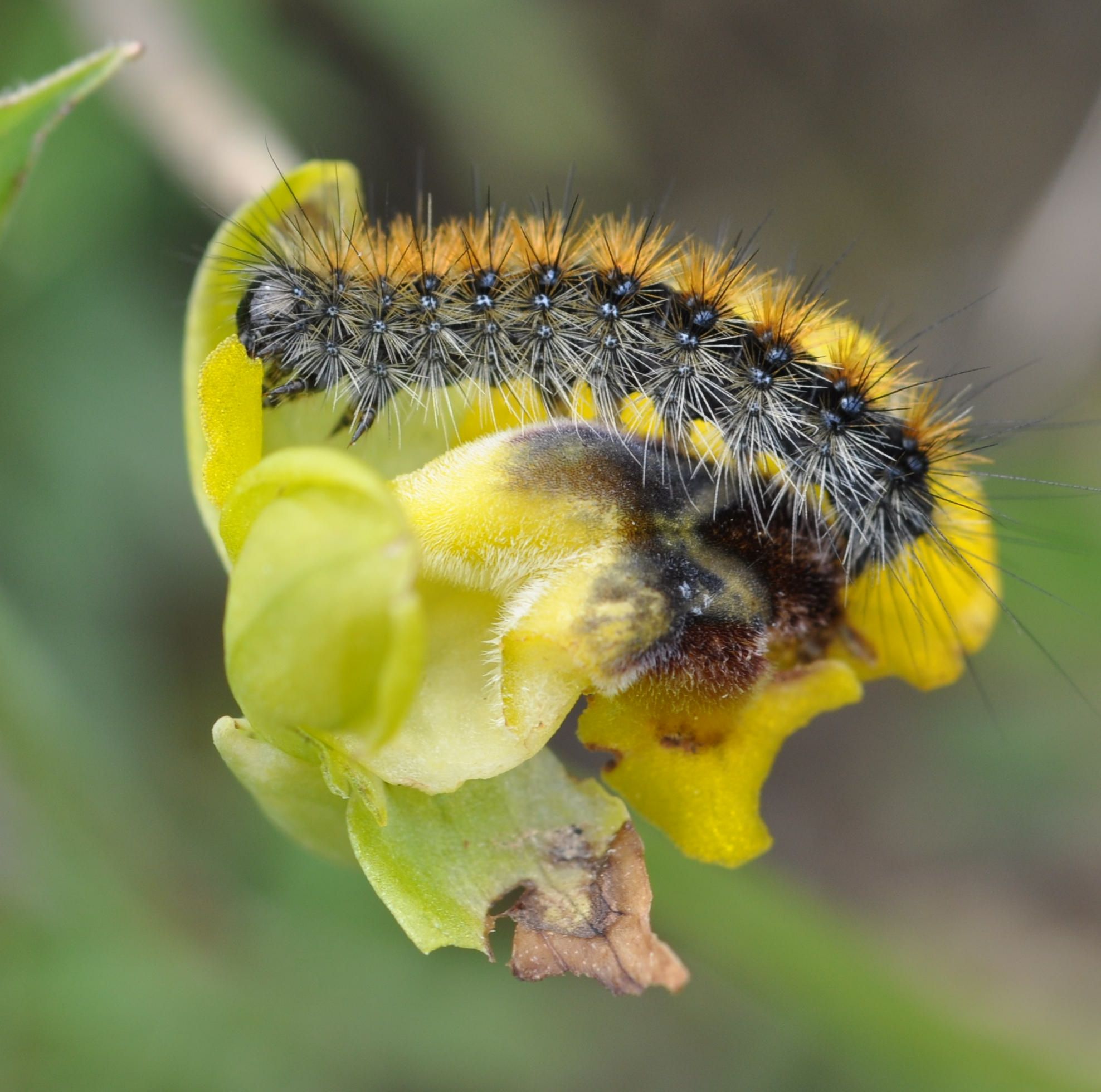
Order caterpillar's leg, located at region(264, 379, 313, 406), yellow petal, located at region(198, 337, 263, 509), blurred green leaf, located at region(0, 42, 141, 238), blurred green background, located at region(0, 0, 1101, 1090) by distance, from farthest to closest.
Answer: blurred green background, located at region(0, 0, 1101, 1090), caterpillar's leg, located at region(264, 379, 313, 406), yellow petal, located at region(198, 337, 263, 509), blurred green leaf, located at region(0, 42, 141, 238)

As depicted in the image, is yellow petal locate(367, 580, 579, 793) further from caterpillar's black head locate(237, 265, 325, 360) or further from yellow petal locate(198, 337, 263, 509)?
caterpillar's black head locate(237, 265, 325, 360)

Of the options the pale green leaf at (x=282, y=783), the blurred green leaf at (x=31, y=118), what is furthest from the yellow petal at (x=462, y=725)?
the blurred green leaf at (x=31, y=118)

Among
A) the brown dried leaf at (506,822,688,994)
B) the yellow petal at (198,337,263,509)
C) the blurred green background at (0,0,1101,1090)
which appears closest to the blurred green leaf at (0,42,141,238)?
the yellow petal at (198,337,263,509)

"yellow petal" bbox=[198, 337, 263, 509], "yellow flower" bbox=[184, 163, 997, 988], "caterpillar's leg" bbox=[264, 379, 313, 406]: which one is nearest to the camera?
"yellow flower" bbox=[184, 163, 997, 988]

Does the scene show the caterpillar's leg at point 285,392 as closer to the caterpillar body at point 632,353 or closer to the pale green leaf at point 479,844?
the caterpillar body at point 632,353

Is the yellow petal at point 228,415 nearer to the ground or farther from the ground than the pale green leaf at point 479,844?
farther from the ground

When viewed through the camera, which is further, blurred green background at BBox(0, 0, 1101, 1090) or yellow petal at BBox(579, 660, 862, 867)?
blurred green background at BBox(0, 0, 1101, 1090)

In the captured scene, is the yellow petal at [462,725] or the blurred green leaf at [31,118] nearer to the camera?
the blurred green leaf at [31,118]

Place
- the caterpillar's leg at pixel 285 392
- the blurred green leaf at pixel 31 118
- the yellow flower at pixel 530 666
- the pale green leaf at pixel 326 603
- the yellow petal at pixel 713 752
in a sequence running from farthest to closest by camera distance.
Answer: the caterpillar's leg at pixel 285 392, the yellow petal at pixel 713 752, the yellow flower at pixel 530 666, the blurred green leaf at pixel 31 118, the pale green leaf at pixel 326 603
